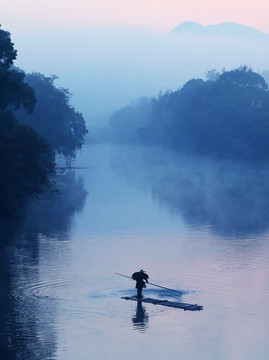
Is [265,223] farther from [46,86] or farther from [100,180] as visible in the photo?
[46,86]

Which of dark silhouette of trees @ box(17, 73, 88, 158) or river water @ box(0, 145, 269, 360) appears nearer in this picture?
river water @ box(0, 145, 269, 360)

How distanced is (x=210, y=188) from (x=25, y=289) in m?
61.4

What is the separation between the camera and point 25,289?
44.0m

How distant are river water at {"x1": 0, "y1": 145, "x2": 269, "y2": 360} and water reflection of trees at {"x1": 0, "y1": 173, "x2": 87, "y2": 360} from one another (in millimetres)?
71

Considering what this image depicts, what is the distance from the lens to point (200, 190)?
101 m

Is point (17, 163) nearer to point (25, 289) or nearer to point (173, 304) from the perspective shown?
point (25, 289)

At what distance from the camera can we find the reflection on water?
3659 centimetres

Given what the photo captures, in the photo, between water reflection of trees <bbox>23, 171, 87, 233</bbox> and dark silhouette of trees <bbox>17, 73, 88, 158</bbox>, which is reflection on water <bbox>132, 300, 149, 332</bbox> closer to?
water reflection of trees <bbox>23, 171, 87, 233</bbox>

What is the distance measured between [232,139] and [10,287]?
10915cm

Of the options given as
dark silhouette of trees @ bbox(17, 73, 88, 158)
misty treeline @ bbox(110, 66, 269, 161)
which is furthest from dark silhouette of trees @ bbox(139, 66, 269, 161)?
dark silhouette of trees @ bbox(17, 73, 88, 158)

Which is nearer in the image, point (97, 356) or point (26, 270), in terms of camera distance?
point (97, 356)

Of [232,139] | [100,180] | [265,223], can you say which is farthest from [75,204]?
[232,139]

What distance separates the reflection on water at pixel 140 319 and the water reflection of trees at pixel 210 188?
2564 centimetres

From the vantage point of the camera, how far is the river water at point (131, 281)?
1359 inches
